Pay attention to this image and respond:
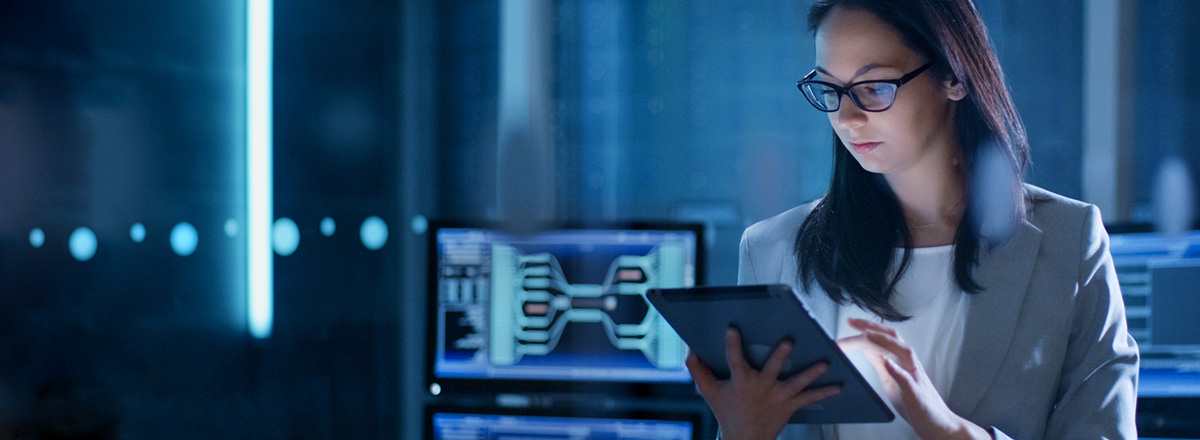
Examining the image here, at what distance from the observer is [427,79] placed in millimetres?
2172

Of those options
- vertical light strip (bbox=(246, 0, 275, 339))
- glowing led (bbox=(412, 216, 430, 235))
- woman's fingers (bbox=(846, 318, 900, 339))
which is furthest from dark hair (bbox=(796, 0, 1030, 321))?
vertical light strip (bbox=(246, 0, 275, 339))

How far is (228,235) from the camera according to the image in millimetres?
2041

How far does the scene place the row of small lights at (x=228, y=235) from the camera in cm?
176

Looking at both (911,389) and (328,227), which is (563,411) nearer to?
(328,227)

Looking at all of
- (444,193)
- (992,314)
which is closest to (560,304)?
(444,193)

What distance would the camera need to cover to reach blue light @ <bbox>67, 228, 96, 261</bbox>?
176cm

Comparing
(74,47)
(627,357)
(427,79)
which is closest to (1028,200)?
(627,357)

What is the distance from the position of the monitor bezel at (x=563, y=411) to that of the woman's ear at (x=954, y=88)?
3.05ft

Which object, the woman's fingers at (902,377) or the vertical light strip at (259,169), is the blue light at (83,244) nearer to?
the vertical light strip at (259,169)

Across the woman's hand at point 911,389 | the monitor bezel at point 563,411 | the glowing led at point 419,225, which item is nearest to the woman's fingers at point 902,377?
the woman's hand at point 911,389

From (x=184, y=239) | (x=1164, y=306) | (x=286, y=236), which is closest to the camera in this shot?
(x=1164, y=306)

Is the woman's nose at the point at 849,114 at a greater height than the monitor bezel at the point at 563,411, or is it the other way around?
the woman's nose at the point at 849,114

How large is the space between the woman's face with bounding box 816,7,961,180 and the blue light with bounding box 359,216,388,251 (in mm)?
1436

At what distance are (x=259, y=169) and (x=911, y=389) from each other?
1.63m
